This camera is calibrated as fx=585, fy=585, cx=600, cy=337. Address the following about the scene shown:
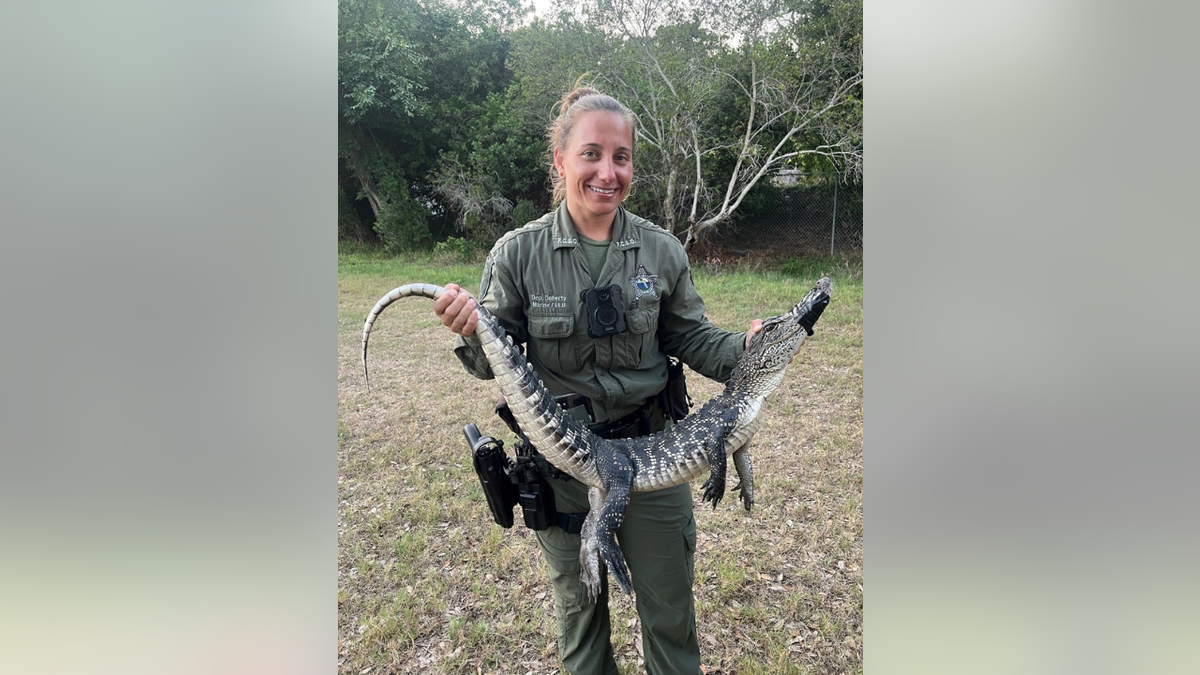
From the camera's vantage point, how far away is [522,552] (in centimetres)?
395

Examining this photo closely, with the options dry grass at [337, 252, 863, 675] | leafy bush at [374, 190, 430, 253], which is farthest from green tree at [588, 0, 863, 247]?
dry grass at [337, 252, 863, 675]

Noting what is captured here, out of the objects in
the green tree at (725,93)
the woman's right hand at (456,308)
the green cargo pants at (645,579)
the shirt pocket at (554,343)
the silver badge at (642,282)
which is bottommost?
the green cargo pants at (645,579)

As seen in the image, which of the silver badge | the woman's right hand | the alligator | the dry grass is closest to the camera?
the woman's right hand

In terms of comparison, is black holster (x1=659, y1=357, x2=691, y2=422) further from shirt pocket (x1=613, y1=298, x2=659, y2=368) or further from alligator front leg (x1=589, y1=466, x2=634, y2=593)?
alligator front leg (x1=589, y1=466, x2=634, y2=593)

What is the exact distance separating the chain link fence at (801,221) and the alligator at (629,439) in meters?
11.8

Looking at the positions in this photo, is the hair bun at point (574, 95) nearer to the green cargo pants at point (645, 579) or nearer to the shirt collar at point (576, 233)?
the shirt collar at point (576, 233)

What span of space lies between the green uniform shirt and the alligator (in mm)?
142

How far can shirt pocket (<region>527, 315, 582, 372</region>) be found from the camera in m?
2.11

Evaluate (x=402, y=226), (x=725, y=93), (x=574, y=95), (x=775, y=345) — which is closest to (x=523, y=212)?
(x=402, y=226)

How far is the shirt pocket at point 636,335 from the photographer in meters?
2.12

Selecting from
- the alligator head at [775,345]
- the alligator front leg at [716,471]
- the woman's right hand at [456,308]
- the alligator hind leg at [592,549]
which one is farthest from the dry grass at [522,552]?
the woman's right hand at [456,308]
